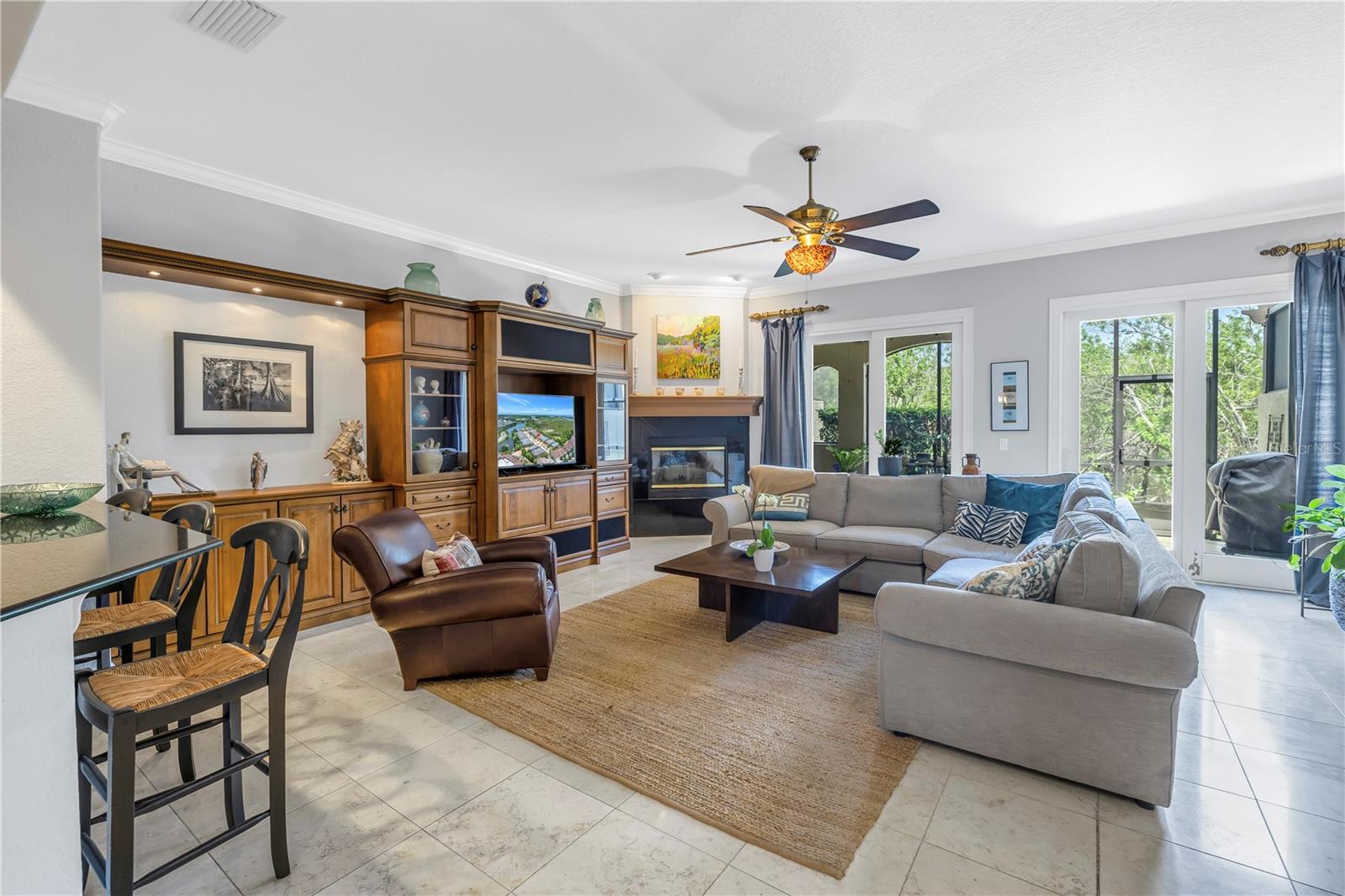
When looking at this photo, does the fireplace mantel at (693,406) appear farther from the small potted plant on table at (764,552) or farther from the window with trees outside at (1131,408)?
the window with trees outside at (1131,408)

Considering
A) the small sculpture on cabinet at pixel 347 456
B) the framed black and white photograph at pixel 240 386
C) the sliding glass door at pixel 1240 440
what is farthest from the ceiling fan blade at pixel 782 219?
the sliding glass door at pixel 1240 440

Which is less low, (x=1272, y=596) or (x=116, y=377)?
(x=116, y=377)

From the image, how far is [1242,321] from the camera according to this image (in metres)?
4.68

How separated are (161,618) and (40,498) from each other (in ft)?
1.74

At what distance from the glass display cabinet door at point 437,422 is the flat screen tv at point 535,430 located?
29 cm

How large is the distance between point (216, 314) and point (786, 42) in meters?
3.66

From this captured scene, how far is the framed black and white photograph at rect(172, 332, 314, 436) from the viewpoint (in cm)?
364

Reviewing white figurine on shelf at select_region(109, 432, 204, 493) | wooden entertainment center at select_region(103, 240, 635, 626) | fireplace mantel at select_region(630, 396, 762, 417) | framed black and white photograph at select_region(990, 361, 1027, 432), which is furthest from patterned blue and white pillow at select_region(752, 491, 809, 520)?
white figurine on shelf at select_region(109, 432, 204, 493)

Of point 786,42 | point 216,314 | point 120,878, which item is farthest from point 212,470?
point 786,42

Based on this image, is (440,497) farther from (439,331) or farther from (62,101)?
(62,101)

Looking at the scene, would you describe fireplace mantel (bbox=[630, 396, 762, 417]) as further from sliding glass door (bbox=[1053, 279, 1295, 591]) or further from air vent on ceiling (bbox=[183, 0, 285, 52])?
air vent on ceiling (bbox=[183, 0, 285, 52])

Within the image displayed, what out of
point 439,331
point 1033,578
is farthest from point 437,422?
point 1033,578

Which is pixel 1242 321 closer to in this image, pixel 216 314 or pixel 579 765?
pixel 579 765

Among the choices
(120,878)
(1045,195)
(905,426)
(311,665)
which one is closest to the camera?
(120,878)
